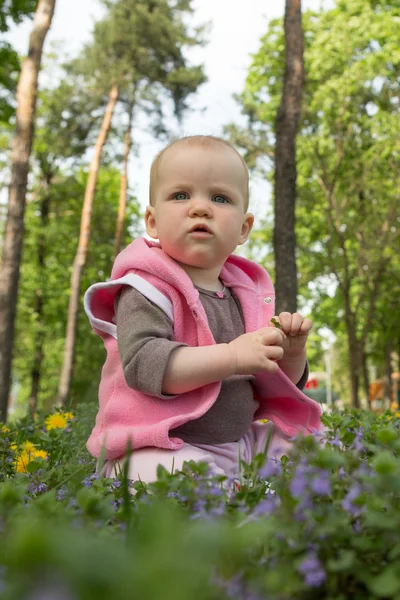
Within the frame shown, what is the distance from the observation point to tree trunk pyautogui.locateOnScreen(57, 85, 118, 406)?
61.0 feet

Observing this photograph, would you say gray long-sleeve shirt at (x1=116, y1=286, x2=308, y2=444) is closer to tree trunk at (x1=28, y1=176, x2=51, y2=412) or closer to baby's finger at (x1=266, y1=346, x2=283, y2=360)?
baby's finger at (x1=266, y1=346, x2=283, y2=360)

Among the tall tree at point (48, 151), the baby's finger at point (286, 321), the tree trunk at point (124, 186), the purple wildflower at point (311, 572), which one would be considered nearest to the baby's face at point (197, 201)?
the baby's finger at point (286, 321)

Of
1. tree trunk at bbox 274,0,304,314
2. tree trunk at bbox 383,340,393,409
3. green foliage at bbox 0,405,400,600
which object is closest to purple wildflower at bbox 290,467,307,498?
green foliage at bbox 0,405,400,600

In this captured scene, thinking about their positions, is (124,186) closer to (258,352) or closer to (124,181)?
(124,181)

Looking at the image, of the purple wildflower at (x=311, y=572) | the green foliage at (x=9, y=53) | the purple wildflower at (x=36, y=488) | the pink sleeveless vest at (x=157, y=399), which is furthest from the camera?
the green foliage at (x=9, y=53)

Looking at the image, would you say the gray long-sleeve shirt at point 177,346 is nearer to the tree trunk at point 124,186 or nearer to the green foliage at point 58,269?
the tree trunk at point 124,186

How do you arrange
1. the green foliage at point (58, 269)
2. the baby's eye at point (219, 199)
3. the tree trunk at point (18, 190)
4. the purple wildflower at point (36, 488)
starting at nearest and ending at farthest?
the purple wildflower at point (36, 488), the baby's eye at point (219, 199), the tree trunk at point (18, 190), the green foliage at point (58, 269)

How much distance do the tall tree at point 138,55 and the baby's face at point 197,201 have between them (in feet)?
57.9

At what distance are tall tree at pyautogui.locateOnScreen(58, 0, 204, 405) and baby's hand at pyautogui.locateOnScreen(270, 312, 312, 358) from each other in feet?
58.4

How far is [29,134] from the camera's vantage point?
10383mm

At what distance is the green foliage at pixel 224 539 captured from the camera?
0.52 meters

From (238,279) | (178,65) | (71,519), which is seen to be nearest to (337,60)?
(178,65)

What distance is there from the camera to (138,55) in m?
21.9

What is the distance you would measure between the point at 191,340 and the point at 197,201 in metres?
0.59
